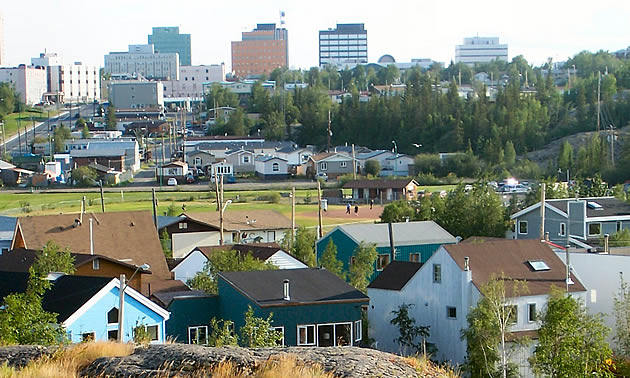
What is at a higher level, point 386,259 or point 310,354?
point 310,354

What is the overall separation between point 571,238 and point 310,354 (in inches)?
922

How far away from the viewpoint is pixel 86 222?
2941 centimetres

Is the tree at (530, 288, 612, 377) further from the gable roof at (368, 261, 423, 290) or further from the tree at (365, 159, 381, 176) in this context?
the tree at (365, 159, 381, 176)

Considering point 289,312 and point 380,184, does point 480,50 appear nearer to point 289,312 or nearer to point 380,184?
point 380,184

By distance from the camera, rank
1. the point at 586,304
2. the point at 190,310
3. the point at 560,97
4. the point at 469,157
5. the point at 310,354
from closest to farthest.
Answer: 1. the point at 310,354
2. the point at 190,310
3. the point at 586,304
4. the point at 469,157
5. the point at 560,97

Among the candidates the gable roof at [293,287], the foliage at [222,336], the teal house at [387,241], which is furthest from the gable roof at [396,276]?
the teal house at [387,241]

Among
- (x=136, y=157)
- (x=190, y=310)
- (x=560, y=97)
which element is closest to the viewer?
(x=190, y=310)

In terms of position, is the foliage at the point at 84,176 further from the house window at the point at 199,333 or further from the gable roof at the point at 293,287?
the house window at the point at 199,333

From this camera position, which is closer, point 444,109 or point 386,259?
point 386,259

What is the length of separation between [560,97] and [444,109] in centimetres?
989

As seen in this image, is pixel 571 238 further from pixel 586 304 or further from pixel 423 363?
pixel 423 363

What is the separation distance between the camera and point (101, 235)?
29172 mm

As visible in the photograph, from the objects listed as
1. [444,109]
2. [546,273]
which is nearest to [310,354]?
[546,273]

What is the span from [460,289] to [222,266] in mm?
6529
